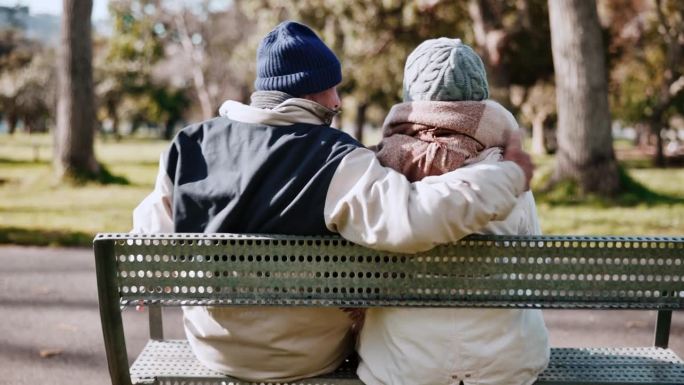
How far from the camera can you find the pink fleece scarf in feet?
6.93

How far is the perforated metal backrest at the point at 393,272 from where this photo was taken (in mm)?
2072

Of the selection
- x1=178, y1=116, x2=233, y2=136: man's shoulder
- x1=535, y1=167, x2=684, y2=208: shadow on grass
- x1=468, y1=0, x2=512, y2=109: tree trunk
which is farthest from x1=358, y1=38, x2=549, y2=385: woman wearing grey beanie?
x1=468, y1=0, x2=512, y2=109: tree trunk

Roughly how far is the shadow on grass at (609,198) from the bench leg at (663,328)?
6651mm

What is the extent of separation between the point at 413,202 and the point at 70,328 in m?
3.33

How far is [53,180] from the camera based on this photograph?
37.9 ft

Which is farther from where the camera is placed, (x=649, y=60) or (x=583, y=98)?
(x=649, y=60)

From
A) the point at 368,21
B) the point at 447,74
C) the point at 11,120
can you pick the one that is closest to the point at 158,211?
the point at 447,74

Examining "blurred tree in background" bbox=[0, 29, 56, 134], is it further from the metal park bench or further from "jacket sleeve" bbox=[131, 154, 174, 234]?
the metal park bench

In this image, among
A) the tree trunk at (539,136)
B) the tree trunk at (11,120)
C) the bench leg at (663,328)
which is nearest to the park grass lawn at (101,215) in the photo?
the bench leg at (663,328)

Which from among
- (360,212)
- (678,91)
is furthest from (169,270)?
(678,91)

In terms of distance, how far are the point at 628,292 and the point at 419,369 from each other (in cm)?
69

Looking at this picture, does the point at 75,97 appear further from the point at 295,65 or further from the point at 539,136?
the point at 539,136

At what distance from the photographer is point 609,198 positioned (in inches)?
369

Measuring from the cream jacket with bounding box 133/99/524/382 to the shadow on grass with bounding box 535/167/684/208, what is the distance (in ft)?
25.0
